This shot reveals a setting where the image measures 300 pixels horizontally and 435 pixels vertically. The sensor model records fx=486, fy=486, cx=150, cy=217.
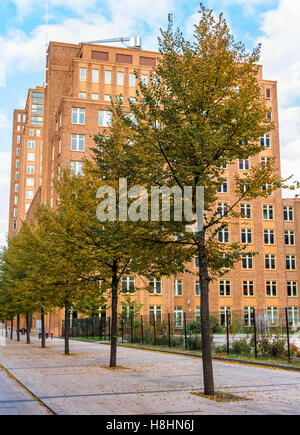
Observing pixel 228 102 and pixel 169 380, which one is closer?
pixel 228 102

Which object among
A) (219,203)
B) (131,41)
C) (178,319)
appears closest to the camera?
(178,319)

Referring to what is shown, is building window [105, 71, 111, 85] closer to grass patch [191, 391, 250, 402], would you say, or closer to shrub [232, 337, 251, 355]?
shrub [232, 337, 251, 355]

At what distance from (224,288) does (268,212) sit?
454 inches

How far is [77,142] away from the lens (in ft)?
193

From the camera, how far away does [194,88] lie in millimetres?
11703

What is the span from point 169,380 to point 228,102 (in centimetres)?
817

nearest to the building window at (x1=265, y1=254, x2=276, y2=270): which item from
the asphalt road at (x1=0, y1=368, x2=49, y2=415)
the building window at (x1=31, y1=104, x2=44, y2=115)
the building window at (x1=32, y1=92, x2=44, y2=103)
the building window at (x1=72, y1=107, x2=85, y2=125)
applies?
the building window at (x1=72, y1=107, x2=85, y2=125)

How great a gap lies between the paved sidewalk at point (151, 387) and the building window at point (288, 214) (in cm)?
4943

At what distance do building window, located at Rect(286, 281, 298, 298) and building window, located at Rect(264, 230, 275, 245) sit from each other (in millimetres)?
6357

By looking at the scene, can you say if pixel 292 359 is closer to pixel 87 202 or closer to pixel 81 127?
pixel 87 202

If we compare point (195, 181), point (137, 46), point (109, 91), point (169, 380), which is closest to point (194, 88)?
point (195, 181)

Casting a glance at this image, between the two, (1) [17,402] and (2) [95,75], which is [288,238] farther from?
(1) [17,402]

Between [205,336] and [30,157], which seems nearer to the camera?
[205,336]

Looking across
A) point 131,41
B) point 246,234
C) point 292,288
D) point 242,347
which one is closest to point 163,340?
point 242,347
